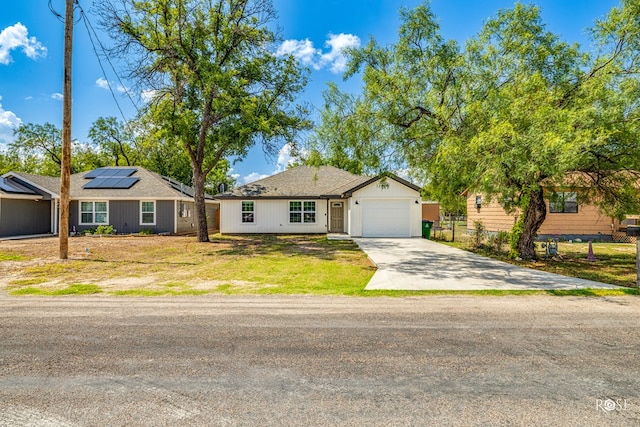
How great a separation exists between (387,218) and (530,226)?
9.15m

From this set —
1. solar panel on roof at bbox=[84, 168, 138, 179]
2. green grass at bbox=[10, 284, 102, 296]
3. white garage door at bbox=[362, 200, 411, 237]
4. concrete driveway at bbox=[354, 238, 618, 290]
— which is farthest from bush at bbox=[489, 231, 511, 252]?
solar panel on roof at bbox=[84, 168, 138, 179]

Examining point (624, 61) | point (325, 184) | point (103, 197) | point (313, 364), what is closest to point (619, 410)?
point (313, 364)

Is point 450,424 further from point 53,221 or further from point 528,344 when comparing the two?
point 53,221

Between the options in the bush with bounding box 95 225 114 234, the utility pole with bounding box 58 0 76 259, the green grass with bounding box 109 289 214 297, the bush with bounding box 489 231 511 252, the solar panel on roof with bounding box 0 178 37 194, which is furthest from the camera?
the bush with bounding box 95 225 114 234

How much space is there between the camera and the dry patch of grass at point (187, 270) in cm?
775

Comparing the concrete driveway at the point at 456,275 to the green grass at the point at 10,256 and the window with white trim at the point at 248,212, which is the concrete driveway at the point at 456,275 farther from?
the window with white trim at the point at 248,212

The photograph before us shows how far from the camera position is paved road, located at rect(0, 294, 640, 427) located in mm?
2799

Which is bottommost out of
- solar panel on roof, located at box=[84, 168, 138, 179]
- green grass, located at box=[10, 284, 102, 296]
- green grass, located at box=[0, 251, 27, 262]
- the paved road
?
the paved road

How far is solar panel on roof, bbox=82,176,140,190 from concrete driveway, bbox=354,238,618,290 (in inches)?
717

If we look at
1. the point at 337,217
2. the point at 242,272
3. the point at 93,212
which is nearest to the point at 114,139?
the point at 93,212

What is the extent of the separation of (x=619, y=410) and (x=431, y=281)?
221 inches

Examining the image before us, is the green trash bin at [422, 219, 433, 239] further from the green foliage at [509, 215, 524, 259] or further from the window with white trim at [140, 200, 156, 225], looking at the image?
the window with white trim at [140, 200, 156, 225]

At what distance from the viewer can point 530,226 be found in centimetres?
1220

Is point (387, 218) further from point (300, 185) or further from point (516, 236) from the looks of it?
point (516, 236)
